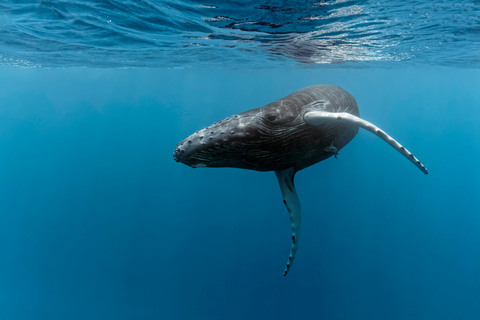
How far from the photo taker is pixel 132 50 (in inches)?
632

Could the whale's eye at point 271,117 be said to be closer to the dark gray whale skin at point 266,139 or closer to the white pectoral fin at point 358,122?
the dark gray whale skin at point 266,139

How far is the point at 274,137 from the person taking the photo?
187 inches

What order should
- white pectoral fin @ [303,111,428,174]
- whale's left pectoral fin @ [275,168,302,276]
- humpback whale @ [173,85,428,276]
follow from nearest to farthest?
white pectoral fin @ [303,111,428,174] < humpback whale @ [173,85,428,276] < whale's left pectoral fin @ [275,168,302,276]

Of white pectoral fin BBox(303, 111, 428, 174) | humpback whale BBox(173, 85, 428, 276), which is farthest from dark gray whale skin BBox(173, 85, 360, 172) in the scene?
white pectoral fin BBox(303, 111, 428, 174)

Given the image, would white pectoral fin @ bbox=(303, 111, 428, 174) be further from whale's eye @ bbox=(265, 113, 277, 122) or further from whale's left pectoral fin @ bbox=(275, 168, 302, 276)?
whale's left pectoral fin @ bbox=(275, 168, 302, 276)

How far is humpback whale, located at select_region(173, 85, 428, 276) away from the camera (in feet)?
15.0

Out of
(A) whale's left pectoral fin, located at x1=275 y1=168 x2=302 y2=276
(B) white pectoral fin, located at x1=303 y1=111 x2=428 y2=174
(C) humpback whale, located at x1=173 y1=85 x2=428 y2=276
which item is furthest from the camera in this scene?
(A) whale's left pectoral fin, located at x1=275 y1=168 x2=302 y2=276

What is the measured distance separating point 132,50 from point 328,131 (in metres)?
14.3

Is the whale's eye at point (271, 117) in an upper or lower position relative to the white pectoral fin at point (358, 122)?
upper

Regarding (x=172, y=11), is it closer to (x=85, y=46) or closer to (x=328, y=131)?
(x=328, y=131)

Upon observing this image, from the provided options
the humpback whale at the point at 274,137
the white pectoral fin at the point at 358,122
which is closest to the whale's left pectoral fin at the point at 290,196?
the humpback whale at the point at 274,137

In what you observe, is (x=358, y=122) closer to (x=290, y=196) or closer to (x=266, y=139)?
(x=266, y=139)

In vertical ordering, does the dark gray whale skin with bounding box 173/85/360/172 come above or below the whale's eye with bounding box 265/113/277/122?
below

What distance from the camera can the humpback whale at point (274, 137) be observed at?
15.0 ft
